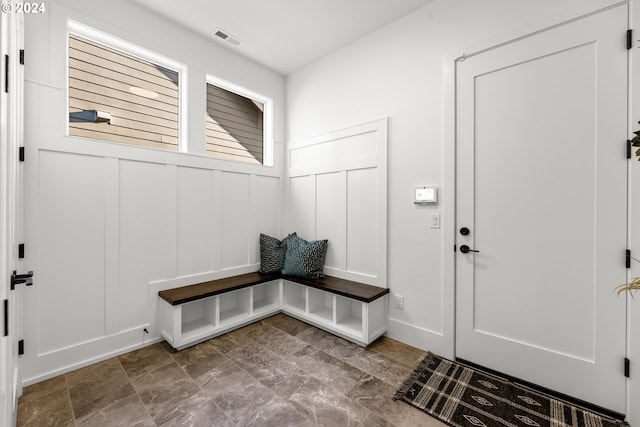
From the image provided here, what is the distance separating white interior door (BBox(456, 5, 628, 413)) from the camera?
165cm

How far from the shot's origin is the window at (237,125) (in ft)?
10.0

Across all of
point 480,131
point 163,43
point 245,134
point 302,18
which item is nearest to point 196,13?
point 163,43

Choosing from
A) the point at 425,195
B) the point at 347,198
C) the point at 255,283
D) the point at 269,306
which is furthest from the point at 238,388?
the point at 425,195

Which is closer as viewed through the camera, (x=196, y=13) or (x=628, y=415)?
(x=628, y=415)

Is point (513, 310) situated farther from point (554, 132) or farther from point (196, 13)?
point (196, 13)

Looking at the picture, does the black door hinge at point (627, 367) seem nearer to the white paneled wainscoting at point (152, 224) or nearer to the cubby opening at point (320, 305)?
the white paneled wainscoting at point (152, 224)

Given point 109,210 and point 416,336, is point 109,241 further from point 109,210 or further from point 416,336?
point 416,336

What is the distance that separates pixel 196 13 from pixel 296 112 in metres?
1.40

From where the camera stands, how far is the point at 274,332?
8.87ft

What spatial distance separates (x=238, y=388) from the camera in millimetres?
1873

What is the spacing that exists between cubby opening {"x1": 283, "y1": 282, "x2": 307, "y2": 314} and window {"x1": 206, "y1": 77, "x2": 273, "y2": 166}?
5.05ft

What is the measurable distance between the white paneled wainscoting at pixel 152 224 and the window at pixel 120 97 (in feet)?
0.74

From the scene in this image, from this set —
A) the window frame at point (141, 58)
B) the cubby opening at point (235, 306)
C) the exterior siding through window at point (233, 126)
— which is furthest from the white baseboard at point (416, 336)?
the window frame at point (141, 58)

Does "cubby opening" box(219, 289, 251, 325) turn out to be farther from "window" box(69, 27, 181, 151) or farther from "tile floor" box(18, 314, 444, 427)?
"window" box(69, 27, 181, 151)
